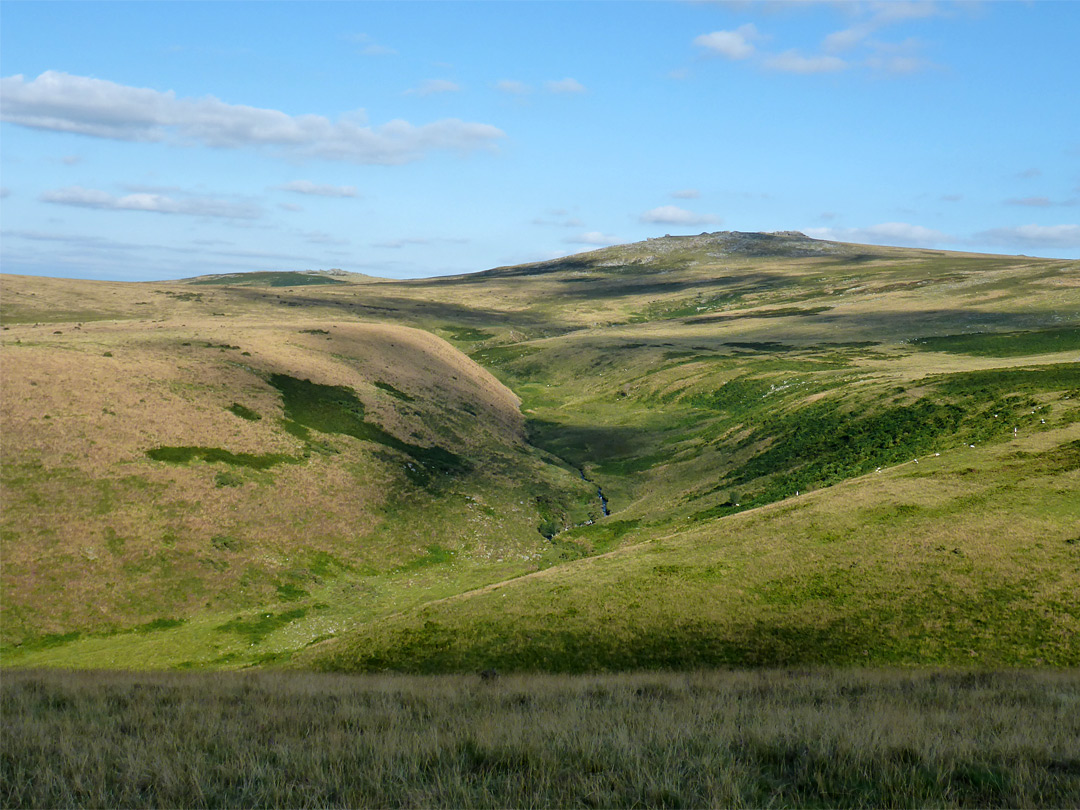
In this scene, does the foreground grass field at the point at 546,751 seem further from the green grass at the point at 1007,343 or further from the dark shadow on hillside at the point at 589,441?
the green grass at the point at 1007,343

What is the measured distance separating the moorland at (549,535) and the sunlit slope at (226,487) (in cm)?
27

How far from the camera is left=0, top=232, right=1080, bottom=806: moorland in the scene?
1691 centimetres

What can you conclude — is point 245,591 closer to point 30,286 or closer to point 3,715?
point 3,715

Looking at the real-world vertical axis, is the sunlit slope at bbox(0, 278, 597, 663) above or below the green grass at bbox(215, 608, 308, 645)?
above

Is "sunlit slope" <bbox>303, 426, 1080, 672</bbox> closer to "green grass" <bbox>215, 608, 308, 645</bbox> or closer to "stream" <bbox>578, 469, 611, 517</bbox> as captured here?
"green grass" <bbox>215, 608, 308, 645</bbox>

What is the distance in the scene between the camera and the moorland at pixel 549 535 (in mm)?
16906

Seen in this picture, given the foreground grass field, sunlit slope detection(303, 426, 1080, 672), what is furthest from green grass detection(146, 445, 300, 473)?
the foreground grass field

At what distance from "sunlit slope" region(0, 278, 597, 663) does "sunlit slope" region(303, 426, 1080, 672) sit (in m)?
13.3

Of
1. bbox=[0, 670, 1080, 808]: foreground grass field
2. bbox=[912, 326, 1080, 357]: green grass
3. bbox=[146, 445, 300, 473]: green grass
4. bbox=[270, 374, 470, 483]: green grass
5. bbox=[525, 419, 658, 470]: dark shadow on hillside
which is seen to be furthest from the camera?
bbox=[912, 326, 1080, 357]: green grass

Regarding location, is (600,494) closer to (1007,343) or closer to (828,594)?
(828,594)

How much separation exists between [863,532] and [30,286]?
195 meters

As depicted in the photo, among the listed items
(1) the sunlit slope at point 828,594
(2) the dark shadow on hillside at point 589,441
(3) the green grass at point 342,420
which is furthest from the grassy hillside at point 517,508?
(2) the dark shadow on hillside at point 589,441

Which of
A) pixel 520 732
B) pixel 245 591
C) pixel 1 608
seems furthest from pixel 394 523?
pixel 520 732

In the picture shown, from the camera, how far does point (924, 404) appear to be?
52.9m
